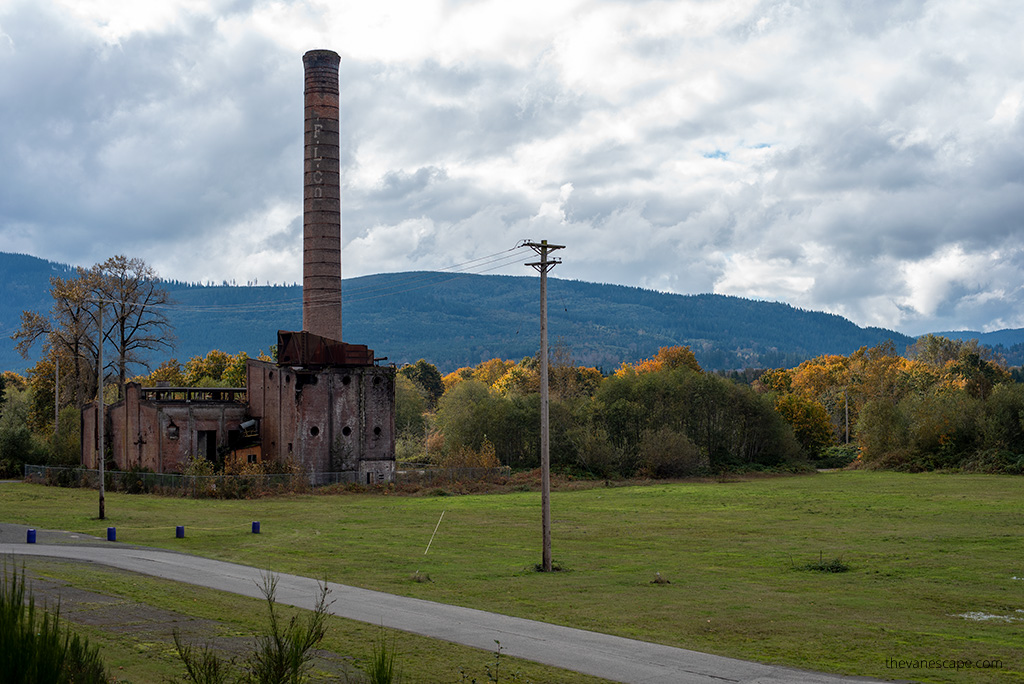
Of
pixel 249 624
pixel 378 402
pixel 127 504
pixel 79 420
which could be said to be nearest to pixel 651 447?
pixel 378 402

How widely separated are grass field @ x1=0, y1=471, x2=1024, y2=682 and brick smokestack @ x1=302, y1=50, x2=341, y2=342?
14.3 meters

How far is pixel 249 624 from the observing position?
1577 cm

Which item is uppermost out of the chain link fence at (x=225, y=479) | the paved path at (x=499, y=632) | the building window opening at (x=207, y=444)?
the building window opening at (x=207, y=444)

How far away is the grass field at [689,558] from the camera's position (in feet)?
51.6

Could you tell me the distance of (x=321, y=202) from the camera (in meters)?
59.4

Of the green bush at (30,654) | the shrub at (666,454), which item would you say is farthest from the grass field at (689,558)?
the shrub at (666,454)

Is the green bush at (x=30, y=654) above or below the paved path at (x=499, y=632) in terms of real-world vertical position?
above

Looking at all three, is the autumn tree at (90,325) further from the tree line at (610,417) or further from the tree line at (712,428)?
the tree line at (712,428)

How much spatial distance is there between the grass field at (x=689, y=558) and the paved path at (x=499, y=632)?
73 centimetres

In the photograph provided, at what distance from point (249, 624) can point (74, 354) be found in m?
60.3

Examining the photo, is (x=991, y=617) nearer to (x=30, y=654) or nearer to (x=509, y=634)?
(x=509, y=634)

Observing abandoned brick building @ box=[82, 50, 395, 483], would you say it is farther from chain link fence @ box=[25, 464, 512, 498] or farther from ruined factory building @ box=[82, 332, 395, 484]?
chain link fence @ box=[25, 464, 512, 498]

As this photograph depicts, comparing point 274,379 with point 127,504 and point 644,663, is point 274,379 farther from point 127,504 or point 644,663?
point 644,663
